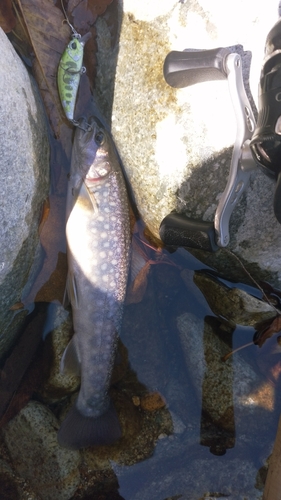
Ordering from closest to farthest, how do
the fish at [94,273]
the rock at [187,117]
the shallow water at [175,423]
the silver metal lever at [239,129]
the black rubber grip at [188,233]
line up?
1. the silver metal lever at [239,129]
2. the black rubber grip at [188,233]
3. the rock at [187,117]
4. the fish at [94,273]
5. the shallow water at [175,423]

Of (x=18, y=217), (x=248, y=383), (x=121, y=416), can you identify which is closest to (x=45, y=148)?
(x=18, y=217)

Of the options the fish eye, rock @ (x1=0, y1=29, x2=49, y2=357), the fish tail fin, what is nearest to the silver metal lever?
the fish eye

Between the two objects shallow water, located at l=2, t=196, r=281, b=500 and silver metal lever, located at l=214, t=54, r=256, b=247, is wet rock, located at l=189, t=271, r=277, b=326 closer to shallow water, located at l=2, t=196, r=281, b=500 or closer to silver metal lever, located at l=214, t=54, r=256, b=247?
shallow water, located at l=2, t=196, r=281, b=500

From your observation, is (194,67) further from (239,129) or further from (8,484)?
(8,484)

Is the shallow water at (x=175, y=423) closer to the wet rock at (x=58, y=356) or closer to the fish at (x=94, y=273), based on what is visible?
the wet rock at (x=58, y=356)

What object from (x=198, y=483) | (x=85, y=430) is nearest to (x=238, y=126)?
(x=85, y=430)

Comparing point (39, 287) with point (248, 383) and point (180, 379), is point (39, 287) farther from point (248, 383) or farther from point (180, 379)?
point (248, 383)

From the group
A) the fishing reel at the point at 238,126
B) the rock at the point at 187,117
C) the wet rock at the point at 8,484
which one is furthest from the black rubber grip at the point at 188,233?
the wet rock at the point at 8,484
